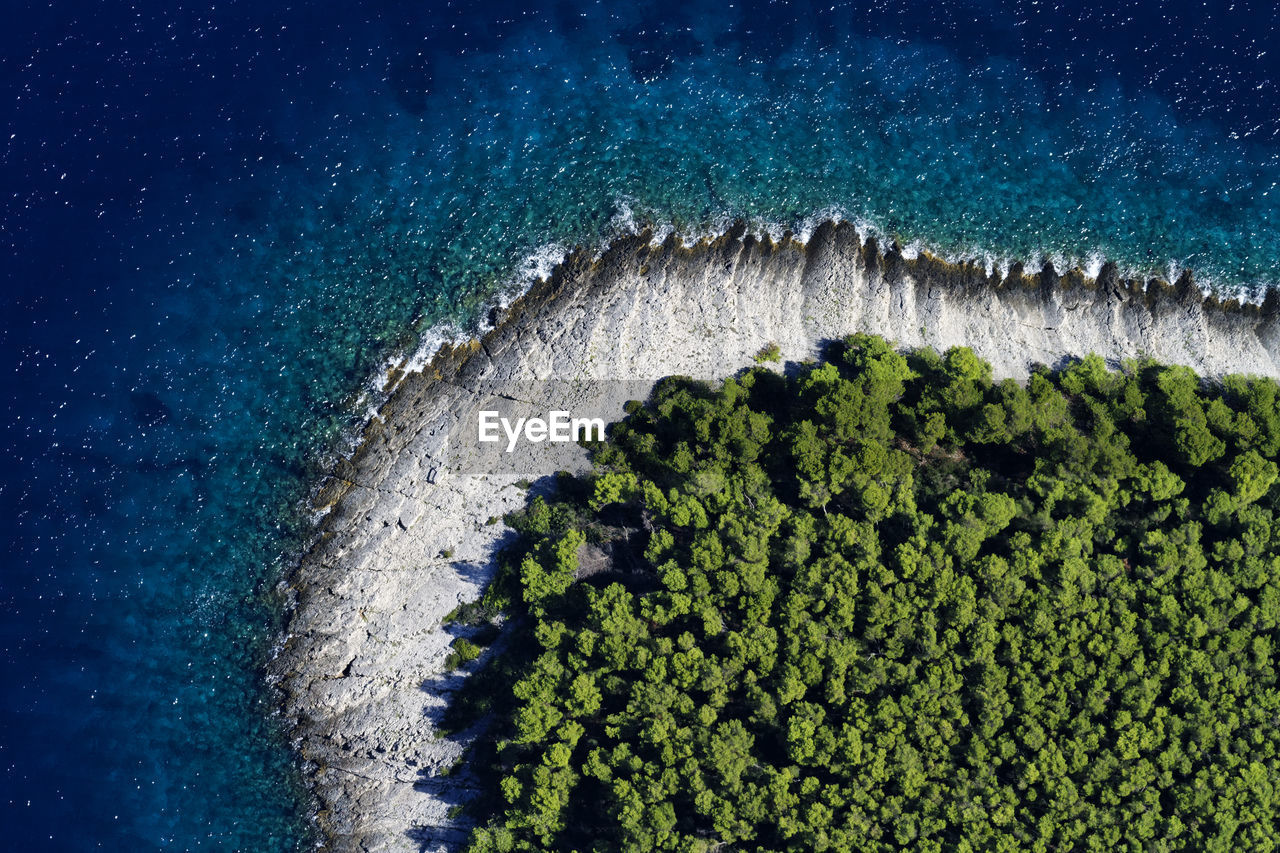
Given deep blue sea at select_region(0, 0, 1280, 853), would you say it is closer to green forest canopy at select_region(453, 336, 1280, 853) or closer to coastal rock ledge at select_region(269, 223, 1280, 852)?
coastal rock ledge at select_region(269, 223, 1280, 852)

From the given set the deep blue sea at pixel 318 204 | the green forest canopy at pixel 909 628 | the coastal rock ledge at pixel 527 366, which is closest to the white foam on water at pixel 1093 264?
the coastal rock ledge at pixel 527 366

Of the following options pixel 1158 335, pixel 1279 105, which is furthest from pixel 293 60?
pixel 1279 105

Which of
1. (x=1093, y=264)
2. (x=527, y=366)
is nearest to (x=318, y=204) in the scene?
(x=527, y=366)

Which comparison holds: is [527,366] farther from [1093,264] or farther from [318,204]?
[1093,264]

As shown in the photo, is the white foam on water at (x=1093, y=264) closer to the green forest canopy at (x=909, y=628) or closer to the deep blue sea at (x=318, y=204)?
the deep blue sea at (x=318, y=204)

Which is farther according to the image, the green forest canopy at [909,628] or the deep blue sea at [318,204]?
the deep blue sea at [318,204]

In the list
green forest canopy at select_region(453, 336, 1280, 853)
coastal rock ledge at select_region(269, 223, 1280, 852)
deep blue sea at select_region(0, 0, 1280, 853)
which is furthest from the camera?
deep blue sea at select_region(0, 0, 1280, 853)

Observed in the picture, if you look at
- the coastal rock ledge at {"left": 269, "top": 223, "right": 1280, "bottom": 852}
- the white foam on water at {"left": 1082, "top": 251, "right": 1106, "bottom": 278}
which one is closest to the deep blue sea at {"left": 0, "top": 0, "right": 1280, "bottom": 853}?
the white foam on water at {"left": 1082, "top": 251, "right": 1106, "bottom": 278}
